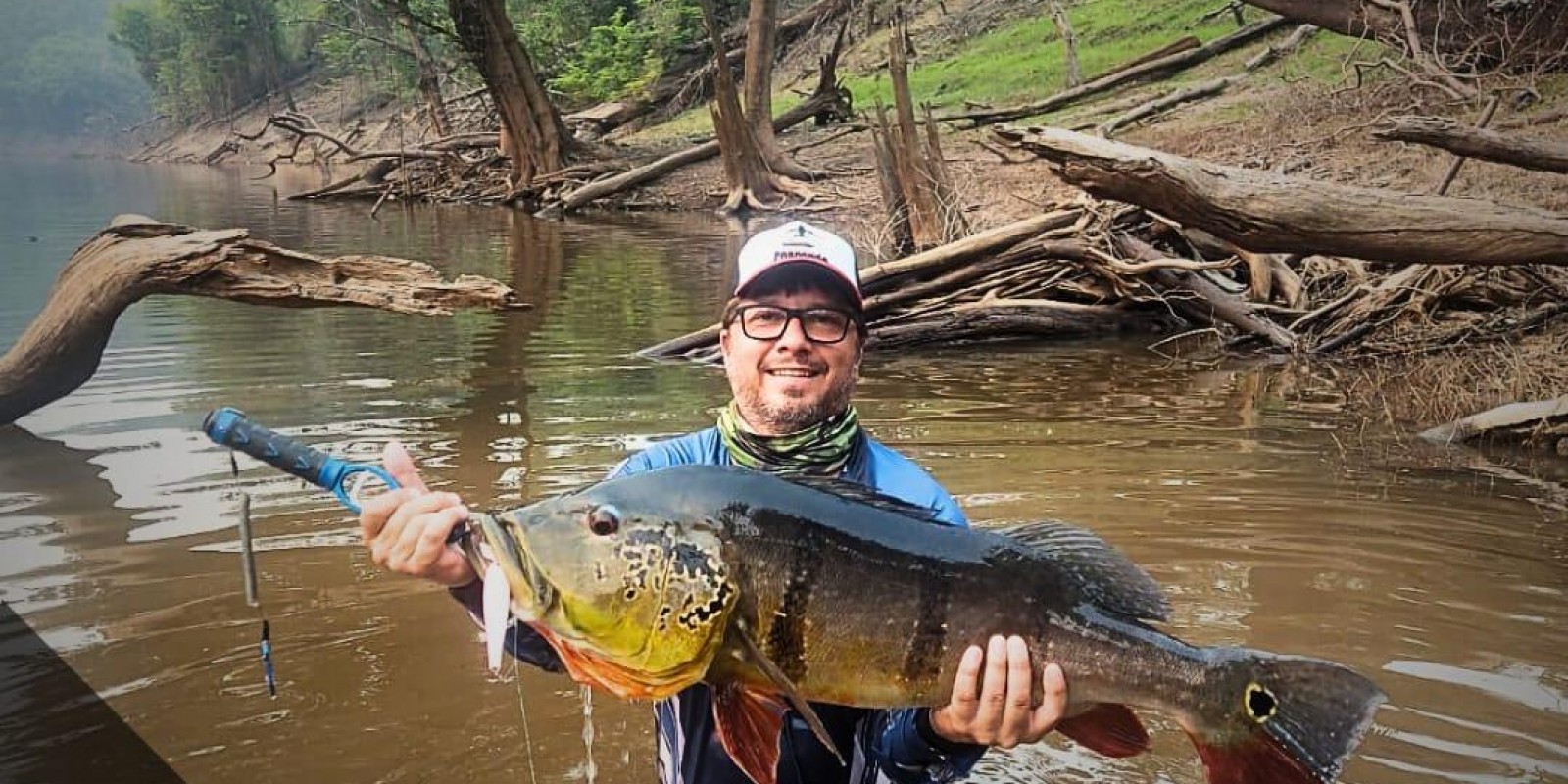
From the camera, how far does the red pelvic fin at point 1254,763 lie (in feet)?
7.09

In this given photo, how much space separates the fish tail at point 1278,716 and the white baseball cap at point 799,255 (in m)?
1.17

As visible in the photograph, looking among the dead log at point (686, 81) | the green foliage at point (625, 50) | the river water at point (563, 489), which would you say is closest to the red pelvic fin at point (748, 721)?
the river water at point (563, 489)

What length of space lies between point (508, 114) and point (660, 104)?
9058 millimetres

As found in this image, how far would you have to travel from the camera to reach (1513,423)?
7.26 m

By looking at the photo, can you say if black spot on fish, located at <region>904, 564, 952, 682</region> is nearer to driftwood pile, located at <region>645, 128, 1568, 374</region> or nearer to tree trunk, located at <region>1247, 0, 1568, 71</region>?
driftwood pile, located at <region>645, 128, 1568, 374</region>

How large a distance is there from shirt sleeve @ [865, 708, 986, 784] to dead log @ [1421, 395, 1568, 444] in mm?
5998

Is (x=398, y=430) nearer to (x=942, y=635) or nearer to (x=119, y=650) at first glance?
(x=119, y=650)

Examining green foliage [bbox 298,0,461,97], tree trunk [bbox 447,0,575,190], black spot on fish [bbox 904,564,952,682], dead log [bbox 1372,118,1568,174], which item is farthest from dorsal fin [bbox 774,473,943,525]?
green foliage [bbox 298,0,461,97]

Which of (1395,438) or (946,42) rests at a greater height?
(946,42)

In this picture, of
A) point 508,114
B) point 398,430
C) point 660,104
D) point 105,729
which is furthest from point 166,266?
point 660,104

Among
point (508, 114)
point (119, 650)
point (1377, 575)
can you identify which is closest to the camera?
point (119, 650)

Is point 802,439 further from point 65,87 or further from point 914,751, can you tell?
point 65,87

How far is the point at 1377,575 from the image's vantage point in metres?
5.50

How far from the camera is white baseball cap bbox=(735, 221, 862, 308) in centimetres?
278
